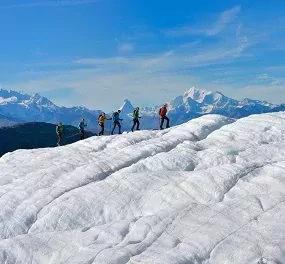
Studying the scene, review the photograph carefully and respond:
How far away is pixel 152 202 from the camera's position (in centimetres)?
2408

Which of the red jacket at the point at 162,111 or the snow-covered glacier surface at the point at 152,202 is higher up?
the red jacket at the point at 162,111

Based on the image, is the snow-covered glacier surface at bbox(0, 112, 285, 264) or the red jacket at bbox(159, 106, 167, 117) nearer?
the snow-covered glacier surface at bbox(0, 112, 285, 264)

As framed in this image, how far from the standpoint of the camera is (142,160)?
1187 inches

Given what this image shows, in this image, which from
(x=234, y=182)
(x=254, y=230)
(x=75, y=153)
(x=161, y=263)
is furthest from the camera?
(x=75, y=153)

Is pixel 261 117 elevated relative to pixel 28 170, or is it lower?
elevated

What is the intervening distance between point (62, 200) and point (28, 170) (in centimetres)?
770

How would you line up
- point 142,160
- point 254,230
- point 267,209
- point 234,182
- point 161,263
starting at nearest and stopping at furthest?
point 161,263
point 254,230
point 267,209
point 234,182
point 142,160

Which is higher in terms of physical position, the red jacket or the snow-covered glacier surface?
the red jacket

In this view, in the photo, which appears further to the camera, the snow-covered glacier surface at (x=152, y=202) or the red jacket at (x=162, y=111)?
the red jacket at (x=162, y=111)

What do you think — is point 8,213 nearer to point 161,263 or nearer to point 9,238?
point 9,238

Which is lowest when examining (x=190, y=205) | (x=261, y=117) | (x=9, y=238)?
(x=9, y=238)

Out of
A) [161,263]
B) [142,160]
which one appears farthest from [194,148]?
[161,263]

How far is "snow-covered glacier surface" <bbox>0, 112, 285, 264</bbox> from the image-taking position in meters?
19.5

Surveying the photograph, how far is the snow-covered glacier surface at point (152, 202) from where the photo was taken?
1948 centimetres
